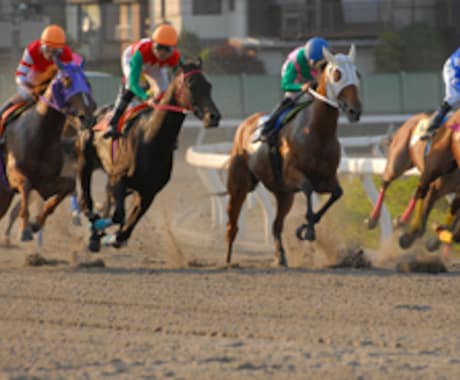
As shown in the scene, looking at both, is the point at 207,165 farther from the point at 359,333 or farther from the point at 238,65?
the point at 238,65

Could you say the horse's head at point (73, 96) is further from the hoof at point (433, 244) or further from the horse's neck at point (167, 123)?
the hoof at point (433, 244)

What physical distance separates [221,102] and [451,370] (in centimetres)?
2267

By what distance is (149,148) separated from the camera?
8.30 meters

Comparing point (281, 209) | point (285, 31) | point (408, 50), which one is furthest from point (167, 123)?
point (285, 31)

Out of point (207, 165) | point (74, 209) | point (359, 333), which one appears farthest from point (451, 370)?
→ point (207, 165)

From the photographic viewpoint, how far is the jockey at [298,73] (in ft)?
29.2

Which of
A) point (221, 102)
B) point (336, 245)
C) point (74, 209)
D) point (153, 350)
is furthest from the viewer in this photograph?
point (221, 102)

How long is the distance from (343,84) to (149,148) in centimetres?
134

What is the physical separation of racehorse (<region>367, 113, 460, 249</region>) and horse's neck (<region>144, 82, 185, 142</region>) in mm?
1846

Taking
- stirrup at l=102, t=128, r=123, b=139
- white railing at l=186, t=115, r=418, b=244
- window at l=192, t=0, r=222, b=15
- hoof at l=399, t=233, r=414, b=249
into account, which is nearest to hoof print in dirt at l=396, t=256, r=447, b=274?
hoof at l=399, t=233, r=414, b=249

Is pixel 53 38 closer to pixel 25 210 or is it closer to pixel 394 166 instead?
pixel 25 210

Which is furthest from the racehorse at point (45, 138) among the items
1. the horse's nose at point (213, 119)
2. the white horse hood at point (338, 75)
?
the white horse hood at point (338, 75)

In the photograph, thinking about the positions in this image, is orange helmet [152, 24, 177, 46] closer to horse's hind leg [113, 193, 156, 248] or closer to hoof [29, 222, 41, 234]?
horse's hind leg [113, 193, 156, 248]

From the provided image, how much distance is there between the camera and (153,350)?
519 centimetres
